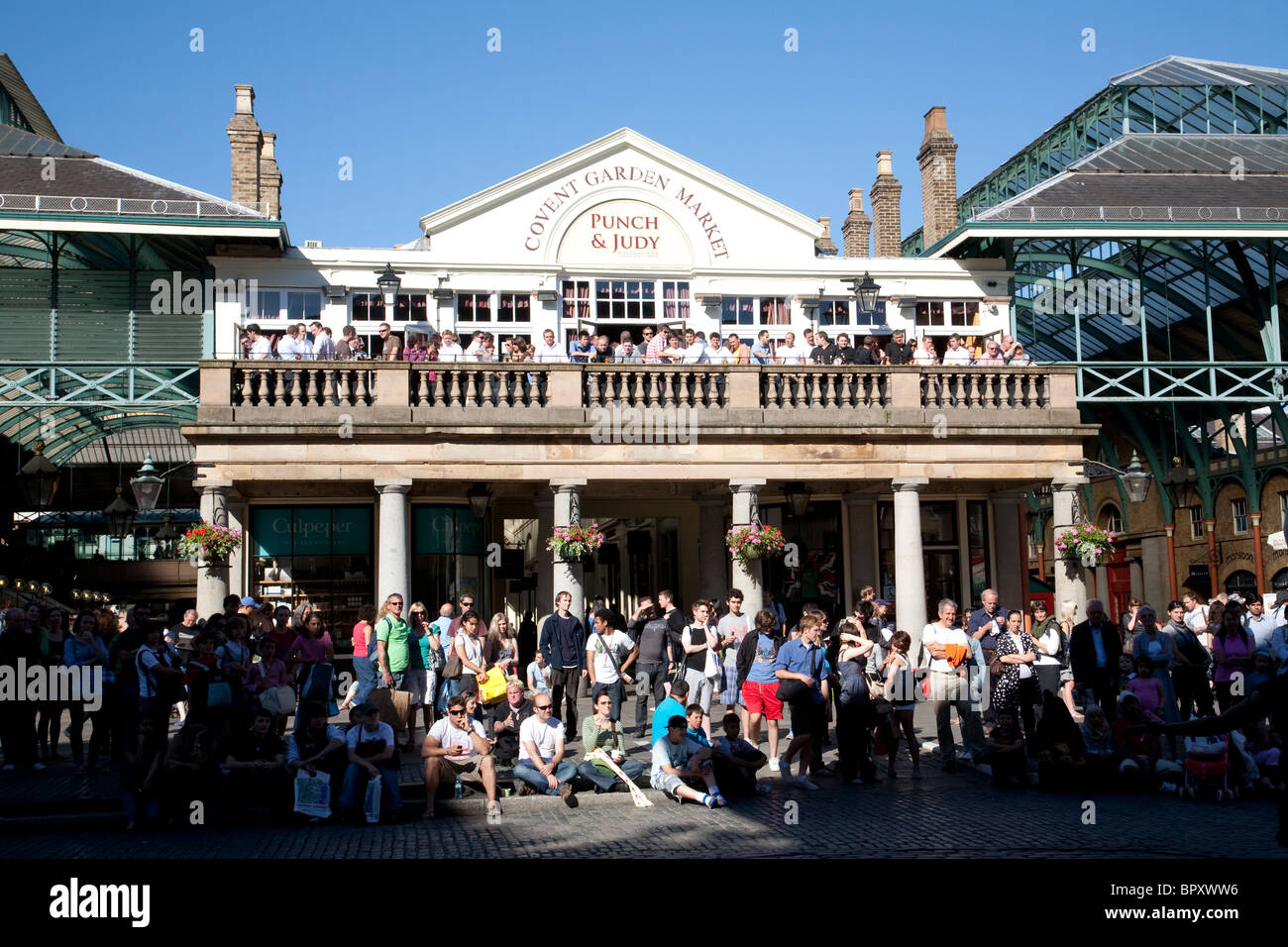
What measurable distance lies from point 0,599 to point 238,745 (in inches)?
490

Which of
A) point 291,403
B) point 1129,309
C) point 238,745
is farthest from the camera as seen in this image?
point 1129,309

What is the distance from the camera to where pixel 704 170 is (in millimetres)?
24156

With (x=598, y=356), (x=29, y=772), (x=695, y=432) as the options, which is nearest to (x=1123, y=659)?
(x=695, y=432)

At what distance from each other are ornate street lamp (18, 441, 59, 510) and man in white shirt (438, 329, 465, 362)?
757cm

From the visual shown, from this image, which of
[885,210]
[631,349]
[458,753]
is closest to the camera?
[458,753]

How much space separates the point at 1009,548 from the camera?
2470 centimetres

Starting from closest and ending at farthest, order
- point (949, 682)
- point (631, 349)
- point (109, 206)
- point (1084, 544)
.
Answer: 1. point (949, 682)
2. point (1084, 544)
3. point (109, 206)
4. point (631, 349)

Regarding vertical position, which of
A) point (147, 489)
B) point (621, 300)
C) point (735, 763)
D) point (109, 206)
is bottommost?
point (735, 763)

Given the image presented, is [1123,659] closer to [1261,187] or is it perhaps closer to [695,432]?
[695,432]

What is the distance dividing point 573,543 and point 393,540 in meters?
2.75

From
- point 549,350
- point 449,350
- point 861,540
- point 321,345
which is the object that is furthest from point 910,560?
point 321,345

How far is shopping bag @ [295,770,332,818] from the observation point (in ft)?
38.1

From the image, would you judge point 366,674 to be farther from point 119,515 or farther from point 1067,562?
point 1067,562

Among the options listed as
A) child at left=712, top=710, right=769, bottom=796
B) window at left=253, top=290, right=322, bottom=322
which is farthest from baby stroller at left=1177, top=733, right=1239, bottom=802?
window at left=253, top=290, right=322, bottom=322
